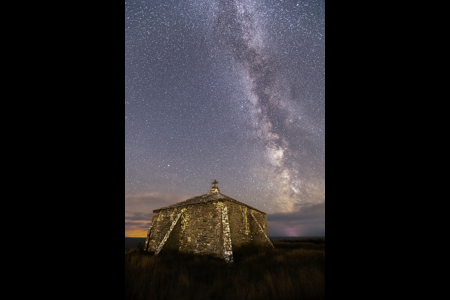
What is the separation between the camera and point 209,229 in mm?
11828

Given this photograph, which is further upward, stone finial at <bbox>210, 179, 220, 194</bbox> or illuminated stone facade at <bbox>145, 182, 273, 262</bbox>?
stone finial at <bbox>210, 179, 220, 194</bbox>

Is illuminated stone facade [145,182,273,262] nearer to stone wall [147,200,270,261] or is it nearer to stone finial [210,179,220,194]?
stone wall [147,200,270,261]

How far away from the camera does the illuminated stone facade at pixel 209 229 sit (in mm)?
11250

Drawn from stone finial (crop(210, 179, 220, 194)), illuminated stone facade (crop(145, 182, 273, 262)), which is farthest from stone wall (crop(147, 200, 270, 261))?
stone finial (crop(210, 179, 220, 194))

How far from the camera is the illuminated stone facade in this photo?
1125 cm

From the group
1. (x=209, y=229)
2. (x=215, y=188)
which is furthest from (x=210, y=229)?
(x=215, y=188)

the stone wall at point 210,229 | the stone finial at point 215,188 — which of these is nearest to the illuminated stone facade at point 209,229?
the stone wall at point 210,229

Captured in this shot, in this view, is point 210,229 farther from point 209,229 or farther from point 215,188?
point 215,188

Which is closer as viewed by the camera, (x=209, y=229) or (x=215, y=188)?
(x=209, y=229)
